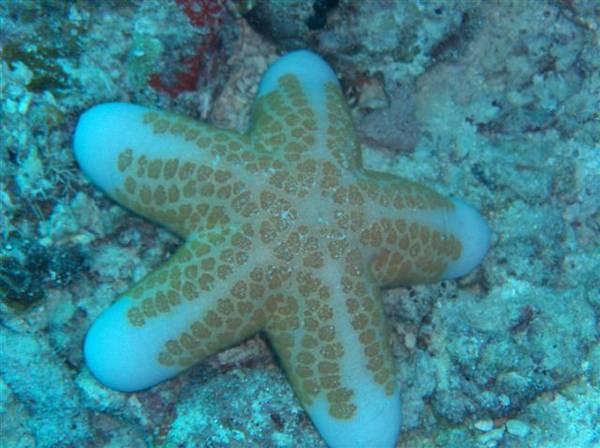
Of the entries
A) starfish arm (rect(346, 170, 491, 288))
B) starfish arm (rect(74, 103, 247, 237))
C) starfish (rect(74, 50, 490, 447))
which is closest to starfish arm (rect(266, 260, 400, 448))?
starfish (rect(74, 50, 490, 447))

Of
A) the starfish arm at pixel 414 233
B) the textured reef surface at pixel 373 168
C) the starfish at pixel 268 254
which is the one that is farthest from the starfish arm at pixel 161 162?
the starfish arm at pixel 414 233

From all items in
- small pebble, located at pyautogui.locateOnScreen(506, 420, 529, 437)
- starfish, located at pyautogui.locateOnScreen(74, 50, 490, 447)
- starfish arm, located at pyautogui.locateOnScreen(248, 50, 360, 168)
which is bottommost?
small pebble, located at pyautogui.locateOnScreen(506, 420, 529, 437)

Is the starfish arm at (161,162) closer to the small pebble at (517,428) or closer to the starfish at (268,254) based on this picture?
the starfish at (268,254)

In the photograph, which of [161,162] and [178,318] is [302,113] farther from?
[178,318]

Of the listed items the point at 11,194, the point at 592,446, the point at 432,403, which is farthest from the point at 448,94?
the point at 11,194

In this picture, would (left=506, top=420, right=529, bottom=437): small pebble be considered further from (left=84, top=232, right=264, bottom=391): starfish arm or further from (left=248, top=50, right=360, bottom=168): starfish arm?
(left=248, top=50, right=360, bottom=168): starfish arm

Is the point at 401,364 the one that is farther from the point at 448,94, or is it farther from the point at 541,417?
the point at 448,94

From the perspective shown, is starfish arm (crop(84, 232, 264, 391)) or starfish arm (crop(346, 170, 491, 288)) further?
starfish arm (crop(346, 170, 491, 288))
